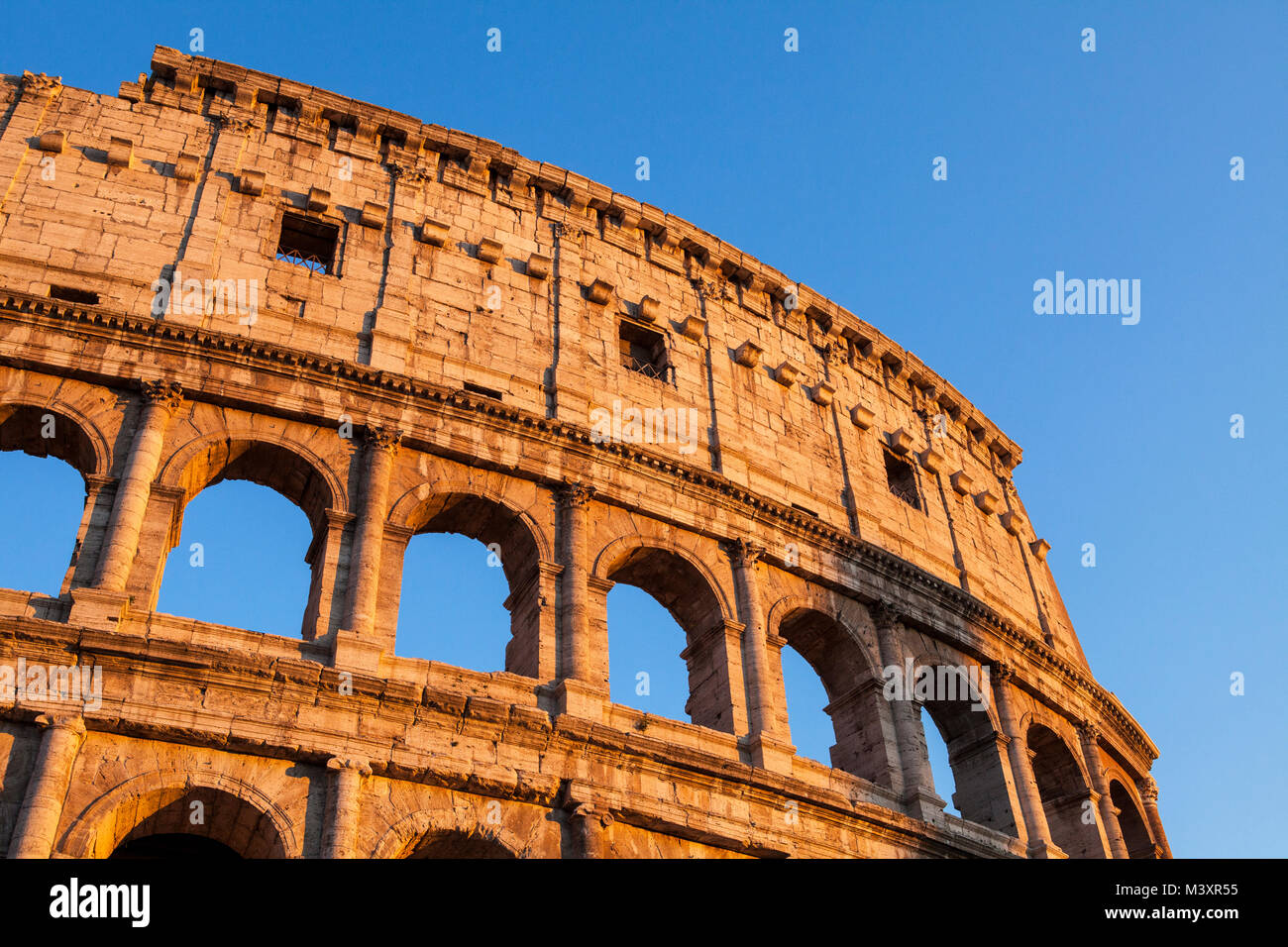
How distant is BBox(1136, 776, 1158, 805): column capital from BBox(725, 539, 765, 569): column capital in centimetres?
1191

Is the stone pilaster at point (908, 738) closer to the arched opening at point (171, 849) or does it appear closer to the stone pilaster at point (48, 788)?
the arched opening at point (171, 849)

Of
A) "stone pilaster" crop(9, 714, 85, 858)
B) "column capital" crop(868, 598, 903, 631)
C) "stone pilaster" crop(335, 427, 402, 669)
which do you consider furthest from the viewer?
"column capital" crop(868, 598, 903, 631)

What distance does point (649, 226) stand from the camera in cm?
2336

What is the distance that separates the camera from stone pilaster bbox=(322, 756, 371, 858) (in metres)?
12.9

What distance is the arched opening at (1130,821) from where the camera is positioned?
79.9ft

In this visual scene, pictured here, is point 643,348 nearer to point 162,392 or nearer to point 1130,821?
point 162,392

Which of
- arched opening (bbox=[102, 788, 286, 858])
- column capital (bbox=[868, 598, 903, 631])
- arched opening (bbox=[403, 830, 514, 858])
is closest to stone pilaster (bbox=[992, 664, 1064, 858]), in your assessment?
column capital (bbox=[868, 598, 903, 631])

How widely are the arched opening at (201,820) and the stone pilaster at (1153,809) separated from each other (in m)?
18.5

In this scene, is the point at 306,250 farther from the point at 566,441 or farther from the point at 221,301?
the point at 566,441

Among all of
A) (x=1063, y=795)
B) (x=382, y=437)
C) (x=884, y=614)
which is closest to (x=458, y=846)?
(x=382, y=437)

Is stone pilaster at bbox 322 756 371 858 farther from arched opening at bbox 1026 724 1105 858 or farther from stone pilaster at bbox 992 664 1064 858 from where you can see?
arched opening at bbox 1026 724 1105 858

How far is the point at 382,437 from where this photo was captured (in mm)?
16938

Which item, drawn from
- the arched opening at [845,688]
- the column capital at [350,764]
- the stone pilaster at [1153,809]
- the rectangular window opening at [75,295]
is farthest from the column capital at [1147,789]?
the rectangular window opening at [75,295]
